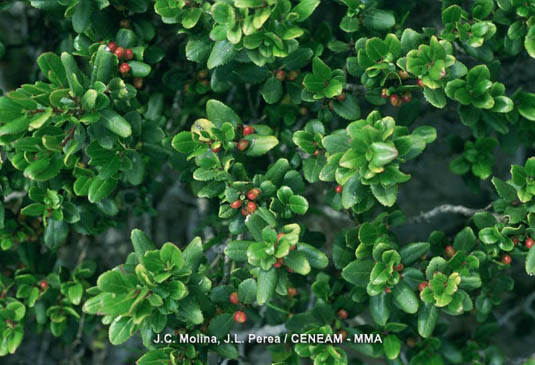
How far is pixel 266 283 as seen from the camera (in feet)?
6.75

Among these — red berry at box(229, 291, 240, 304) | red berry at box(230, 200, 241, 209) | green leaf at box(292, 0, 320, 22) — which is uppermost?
green leaf at box(292, 0, 320, 22)

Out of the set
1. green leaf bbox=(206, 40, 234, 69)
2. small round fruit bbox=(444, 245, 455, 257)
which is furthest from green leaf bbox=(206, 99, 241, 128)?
small round fruit bbox=(444, 245, 455, 257)

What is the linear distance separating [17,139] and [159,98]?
0.74 meters

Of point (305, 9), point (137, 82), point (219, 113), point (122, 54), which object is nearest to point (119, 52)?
point (122, 54)

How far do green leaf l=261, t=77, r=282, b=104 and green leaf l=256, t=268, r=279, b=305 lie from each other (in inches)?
27.0

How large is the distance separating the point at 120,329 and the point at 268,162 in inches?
41.1

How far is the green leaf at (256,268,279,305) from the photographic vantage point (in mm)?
2049

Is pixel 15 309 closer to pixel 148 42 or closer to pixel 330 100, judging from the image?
pixel 148 42

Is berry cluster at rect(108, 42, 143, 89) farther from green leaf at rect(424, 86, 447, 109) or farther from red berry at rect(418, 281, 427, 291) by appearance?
red berry at rect(418, 281, 427, 291)

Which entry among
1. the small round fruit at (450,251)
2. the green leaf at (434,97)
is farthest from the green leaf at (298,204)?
the small round fruit at (450,251)

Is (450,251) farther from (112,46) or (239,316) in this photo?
(112,46)

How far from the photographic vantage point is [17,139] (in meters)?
2.11

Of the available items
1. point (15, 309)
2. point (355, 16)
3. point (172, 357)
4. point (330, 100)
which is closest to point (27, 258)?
point (15, 309)

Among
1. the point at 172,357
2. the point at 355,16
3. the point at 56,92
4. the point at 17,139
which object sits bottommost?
the point at 172,357
